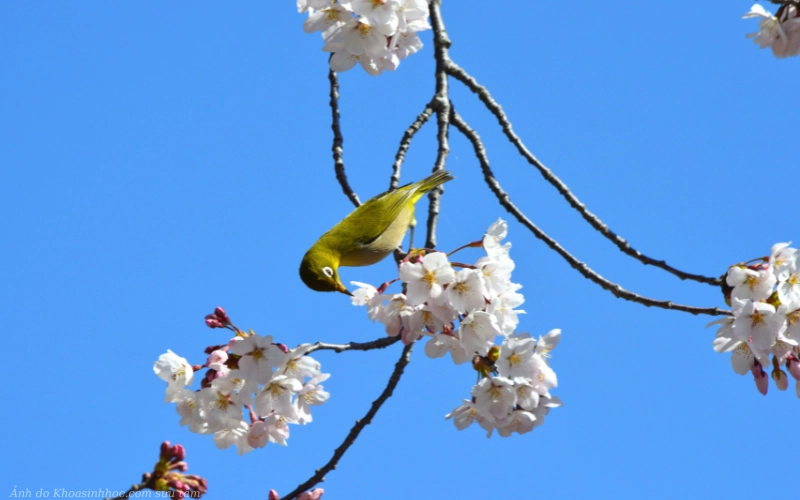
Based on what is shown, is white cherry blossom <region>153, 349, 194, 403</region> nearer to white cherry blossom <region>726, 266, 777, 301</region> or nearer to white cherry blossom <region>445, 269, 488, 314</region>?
white cherry blossom <region>445, 269, 488, 314</region>

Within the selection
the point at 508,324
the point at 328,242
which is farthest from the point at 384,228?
the point at 508,324

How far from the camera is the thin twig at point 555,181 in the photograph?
11.5ft

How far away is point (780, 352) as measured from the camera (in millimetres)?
3055

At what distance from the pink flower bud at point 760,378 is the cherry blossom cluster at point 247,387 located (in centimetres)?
190

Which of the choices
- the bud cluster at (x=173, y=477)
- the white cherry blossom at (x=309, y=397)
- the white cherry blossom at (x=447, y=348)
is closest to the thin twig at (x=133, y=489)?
the bud cluster at (x=173, y=477)

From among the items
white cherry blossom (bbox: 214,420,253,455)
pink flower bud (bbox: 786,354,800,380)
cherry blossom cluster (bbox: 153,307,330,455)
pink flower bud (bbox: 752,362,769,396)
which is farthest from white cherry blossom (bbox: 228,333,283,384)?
pink flower bud (bbox: 786,354,800,380)

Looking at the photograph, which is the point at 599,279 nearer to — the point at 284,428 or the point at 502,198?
the point at 502,198

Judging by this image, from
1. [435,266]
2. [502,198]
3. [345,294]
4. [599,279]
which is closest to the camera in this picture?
[435,266]

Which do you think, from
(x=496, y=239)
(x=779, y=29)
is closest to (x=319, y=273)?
(x=496, y=239)

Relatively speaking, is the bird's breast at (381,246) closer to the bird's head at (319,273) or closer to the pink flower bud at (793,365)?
the bird's head at (319,273)

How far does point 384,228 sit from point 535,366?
2.42 metres

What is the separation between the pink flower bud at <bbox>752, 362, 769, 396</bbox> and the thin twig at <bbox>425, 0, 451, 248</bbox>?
159 cm

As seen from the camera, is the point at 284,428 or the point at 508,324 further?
the point at 284,428

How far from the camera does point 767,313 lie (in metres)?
2.89
